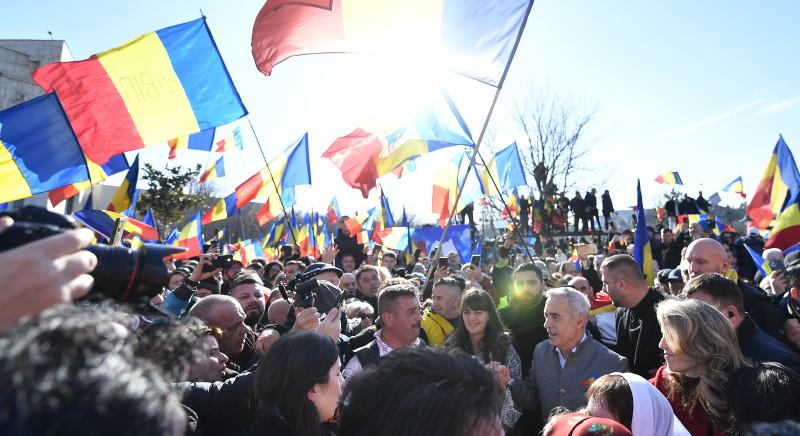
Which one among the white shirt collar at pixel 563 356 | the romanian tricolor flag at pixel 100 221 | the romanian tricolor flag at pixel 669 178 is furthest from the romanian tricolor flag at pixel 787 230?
the romanian tricolor flag at pixel 669 178

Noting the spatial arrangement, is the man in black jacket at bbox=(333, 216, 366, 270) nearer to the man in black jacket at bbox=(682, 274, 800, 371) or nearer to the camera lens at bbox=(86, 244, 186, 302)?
the man in black jacket at bbox=(682, 274, 800, 371)

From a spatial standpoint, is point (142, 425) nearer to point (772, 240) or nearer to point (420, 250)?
point (772, 240)

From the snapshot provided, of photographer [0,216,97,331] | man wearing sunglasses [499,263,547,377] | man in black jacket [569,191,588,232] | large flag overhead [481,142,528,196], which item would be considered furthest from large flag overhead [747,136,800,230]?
man in black jacket [569,191,588,232]

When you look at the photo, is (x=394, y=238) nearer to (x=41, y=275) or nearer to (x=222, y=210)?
(x=222, y=210)

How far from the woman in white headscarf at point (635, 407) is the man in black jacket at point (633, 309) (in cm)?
163

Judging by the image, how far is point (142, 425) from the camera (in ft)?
2.27

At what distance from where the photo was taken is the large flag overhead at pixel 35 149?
5.76 meters

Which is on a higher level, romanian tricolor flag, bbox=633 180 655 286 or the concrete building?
the concrete building

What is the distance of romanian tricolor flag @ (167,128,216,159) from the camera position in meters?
10.0

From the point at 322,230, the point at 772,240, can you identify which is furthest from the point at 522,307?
the point at 322,230

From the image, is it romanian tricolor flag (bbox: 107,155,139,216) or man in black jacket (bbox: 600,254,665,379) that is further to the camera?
romanian tricolor flag (bbox: 107,155,139,216)

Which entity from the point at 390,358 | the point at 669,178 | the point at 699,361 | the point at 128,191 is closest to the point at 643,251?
the point at 699,361

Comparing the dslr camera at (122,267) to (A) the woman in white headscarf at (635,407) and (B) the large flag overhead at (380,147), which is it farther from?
(B) the large flag overhead at (380,147)

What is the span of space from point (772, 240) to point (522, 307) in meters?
4.22
